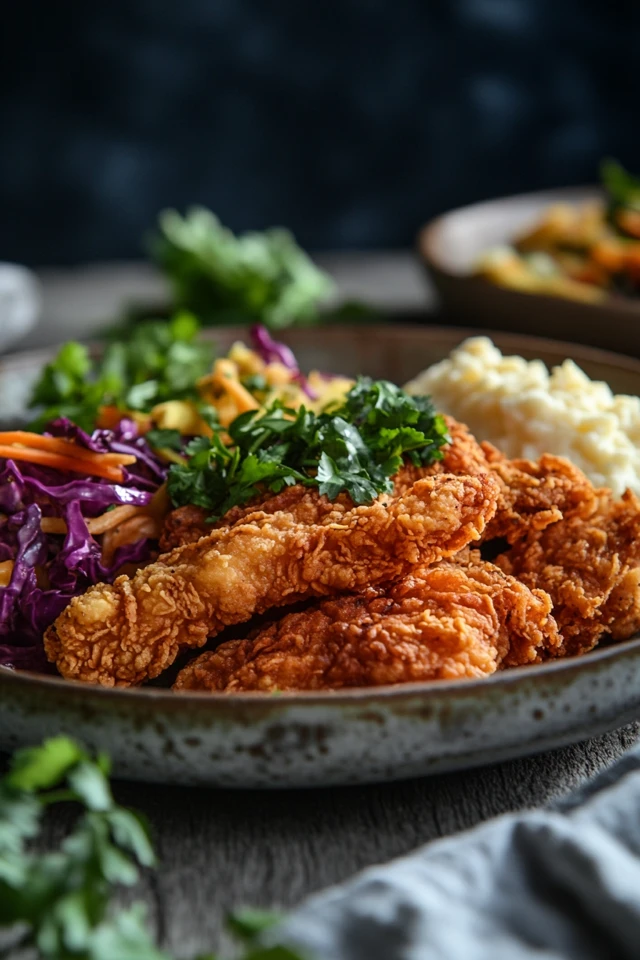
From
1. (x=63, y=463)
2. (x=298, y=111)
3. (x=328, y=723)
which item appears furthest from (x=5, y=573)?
(x=298, y=111)

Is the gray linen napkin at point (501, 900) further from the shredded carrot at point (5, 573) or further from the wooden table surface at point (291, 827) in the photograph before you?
the shredded carrot at point (5, 573)

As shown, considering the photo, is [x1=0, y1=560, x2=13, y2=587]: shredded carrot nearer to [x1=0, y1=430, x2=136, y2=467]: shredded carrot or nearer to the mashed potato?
[x1=0, y1=430, x2=136, y2=467]: shredded carrot

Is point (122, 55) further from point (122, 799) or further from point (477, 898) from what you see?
point (477, 898)

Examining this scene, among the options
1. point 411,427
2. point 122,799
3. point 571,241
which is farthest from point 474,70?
point 122,799

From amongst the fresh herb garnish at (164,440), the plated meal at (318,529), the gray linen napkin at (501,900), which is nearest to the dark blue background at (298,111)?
the plated meal at (318,529)

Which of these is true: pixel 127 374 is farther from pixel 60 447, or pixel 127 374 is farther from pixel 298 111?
pixel 298 111

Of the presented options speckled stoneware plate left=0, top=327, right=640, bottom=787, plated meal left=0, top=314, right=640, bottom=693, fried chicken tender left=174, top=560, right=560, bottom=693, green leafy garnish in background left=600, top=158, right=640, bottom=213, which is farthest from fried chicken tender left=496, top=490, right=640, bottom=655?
green leafy garnish in background left=600, top=158, right=640, bottom=213
